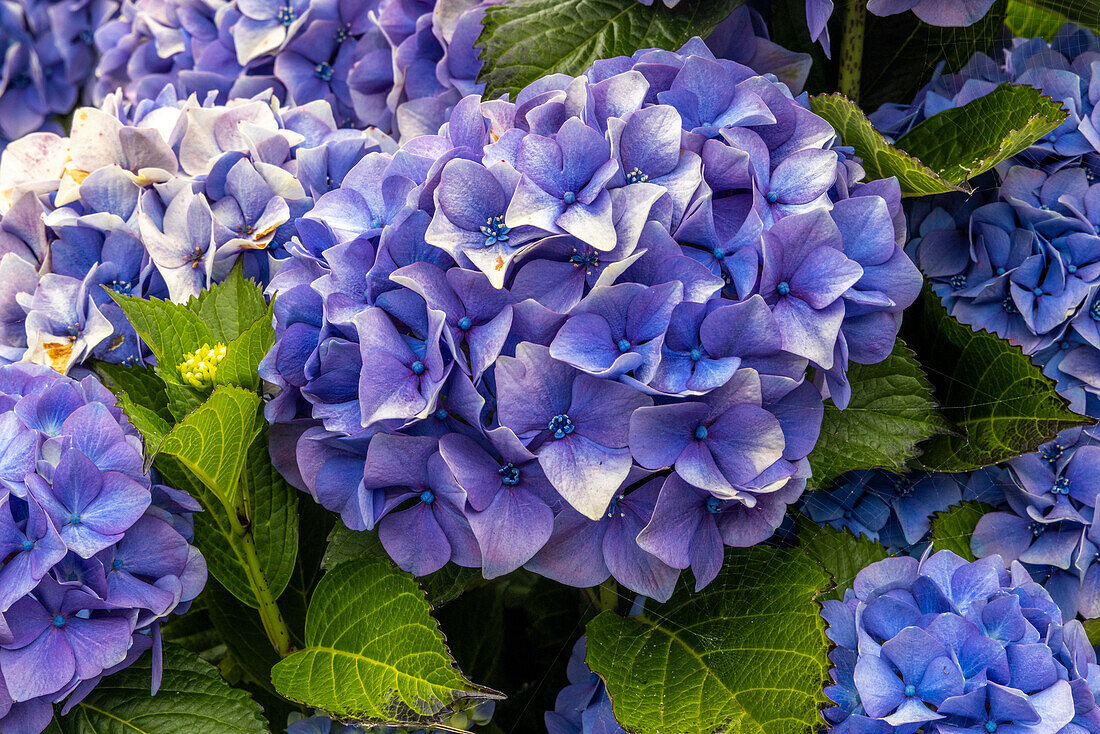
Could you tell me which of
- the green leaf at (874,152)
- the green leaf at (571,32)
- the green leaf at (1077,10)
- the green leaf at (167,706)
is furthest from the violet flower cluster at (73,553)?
the green leaf at (1077,10)

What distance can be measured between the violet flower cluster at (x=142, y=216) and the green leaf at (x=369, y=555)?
187mm

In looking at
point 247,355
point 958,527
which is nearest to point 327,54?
point 247,355

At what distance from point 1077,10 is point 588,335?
18.3 inches

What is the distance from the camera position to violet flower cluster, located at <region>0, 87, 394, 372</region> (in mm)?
648

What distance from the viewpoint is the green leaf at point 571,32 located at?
68 cm

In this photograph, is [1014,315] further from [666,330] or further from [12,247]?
[12,247]

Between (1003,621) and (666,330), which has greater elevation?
(666,330)

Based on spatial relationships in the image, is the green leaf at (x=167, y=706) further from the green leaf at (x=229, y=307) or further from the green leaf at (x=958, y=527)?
the green leaf at (x=958, y=527)

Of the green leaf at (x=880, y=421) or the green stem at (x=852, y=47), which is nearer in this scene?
the green leaf at (x=880, y=421)

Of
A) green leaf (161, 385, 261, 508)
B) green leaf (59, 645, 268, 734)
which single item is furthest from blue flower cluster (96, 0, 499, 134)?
green leaf (59, 645, 268, 734)

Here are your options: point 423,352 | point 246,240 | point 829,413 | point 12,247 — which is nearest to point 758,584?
point 829,413

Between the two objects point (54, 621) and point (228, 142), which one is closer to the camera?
point (54, 621)

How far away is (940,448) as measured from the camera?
66cm

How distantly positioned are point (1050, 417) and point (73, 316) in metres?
0.62
